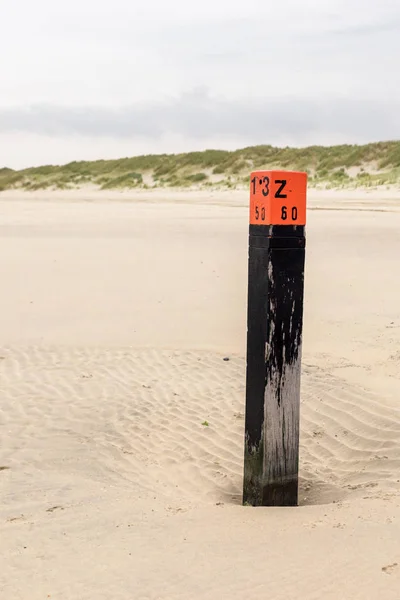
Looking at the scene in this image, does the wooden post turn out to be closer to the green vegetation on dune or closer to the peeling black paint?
the peeling black paint

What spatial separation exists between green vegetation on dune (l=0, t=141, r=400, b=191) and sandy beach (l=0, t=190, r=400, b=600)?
21136mm

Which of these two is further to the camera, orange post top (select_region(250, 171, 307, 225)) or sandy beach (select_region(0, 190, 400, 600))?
orange post top (select_region(250, 171, 307, 225))

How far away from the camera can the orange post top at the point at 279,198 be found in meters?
3.67

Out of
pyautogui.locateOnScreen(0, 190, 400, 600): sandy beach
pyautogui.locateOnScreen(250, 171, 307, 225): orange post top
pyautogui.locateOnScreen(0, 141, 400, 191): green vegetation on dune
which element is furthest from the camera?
pyautogui.locateOnScreen(0, 141, 400, 191): green vegetation on dune

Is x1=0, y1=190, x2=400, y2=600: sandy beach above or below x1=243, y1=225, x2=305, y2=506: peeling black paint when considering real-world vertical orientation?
below

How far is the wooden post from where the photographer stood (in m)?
3.71

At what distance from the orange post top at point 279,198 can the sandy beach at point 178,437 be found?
4.81 feet

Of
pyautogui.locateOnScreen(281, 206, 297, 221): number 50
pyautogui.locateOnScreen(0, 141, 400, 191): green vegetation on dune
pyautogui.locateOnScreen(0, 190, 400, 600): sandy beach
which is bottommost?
pyautogui.locateOnScreen(0, 190, 400, 600): sandy beach

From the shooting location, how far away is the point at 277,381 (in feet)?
12.7

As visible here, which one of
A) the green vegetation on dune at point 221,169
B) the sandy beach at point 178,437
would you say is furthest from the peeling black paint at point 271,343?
the green vegetation on dune at point 221,169

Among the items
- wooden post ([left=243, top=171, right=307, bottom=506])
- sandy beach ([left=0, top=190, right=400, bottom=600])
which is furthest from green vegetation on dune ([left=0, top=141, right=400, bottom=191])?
wooden post ([left=243, top=171, right=307, bottom=506])

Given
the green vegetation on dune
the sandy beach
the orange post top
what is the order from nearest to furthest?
the sandy beach
the orange post top
the green vegetation on dune

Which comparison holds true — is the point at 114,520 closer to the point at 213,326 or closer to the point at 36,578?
the point at 36,578

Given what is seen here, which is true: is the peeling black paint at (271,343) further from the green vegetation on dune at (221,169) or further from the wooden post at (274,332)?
the green vegetation on dune at (221,169)
